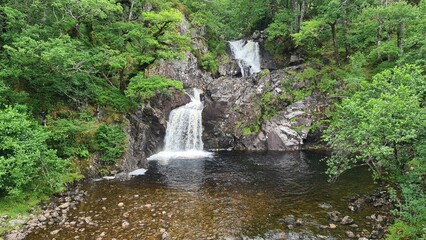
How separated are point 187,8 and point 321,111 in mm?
27639

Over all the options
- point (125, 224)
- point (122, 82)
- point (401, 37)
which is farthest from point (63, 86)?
point (401, 37)

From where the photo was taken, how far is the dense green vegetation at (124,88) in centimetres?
993

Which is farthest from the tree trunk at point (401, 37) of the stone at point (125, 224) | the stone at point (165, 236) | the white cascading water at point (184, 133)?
the stone at point (125, 224)

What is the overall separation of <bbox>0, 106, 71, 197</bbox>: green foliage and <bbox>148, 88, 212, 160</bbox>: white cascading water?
1427 centimetres

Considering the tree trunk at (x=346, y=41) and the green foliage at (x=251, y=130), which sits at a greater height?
the tree trunk at (x=346, y=41)

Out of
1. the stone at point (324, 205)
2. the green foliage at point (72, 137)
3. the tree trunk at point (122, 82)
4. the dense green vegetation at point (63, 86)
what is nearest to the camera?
the dense green vegetation at point (63, 86)

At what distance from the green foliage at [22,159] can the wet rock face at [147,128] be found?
6.00 meters

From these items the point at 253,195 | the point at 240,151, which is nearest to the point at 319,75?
the point at 240,151

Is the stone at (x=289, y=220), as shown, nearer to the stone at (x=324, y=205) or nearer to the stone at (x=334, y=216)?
the stone at (x=334, y=216)

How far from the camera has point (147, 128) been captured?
2522cm

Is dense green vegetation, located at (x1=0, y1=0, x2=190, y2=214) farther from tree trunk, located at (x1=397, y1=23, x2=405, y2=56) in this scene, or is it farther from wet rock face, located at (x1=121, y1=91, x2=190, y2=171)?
tree trunk, located at (x1=397, y1=23, x2=405, y2=56)

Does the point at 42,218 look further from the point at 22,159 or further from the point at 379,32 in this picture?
the point at 379,32

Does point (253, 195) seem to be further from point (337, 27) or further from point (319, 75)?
point (337, 27)

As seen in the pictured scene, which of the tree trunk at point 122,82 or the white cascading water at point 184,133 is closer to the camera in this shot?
the tree trunk at point 122,82
